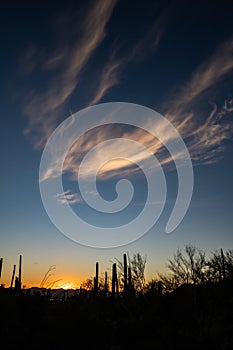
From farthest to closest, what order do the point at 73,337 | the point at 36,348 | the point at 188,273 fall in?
the point at 188,273 → the point at 73,337 → the point at 36,348

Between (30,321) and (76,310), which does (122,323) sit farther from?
(30,321)

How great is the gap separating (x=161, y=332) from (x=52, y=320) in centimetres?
440

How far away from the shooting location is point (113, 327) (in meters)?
13.0

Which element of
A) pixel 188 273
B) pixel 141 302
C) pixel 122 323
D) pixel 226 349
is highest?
pixel 188 273

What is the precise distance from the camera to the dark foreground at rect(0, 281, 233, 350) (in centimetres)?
1011

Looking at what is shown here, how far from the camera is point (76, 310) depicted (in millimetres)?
13344

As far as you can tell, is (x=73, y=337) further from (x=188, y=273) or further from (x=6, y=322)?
(x=188, y=273)

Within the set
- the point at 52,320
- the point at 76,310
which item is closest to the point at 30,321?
the point at 52,320

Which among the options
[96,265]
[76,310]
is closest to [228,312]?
[76,310]

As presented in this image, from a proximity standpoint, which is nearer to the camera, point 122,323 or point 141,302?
point 122,323

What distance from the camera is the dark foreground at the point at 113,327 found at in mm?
10109

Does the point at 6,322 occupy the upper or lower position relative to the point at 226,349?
upper

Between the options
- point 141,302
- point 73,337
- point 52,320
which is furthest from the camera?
point 141,302

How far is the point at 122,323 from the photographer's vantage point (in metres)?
13.4
